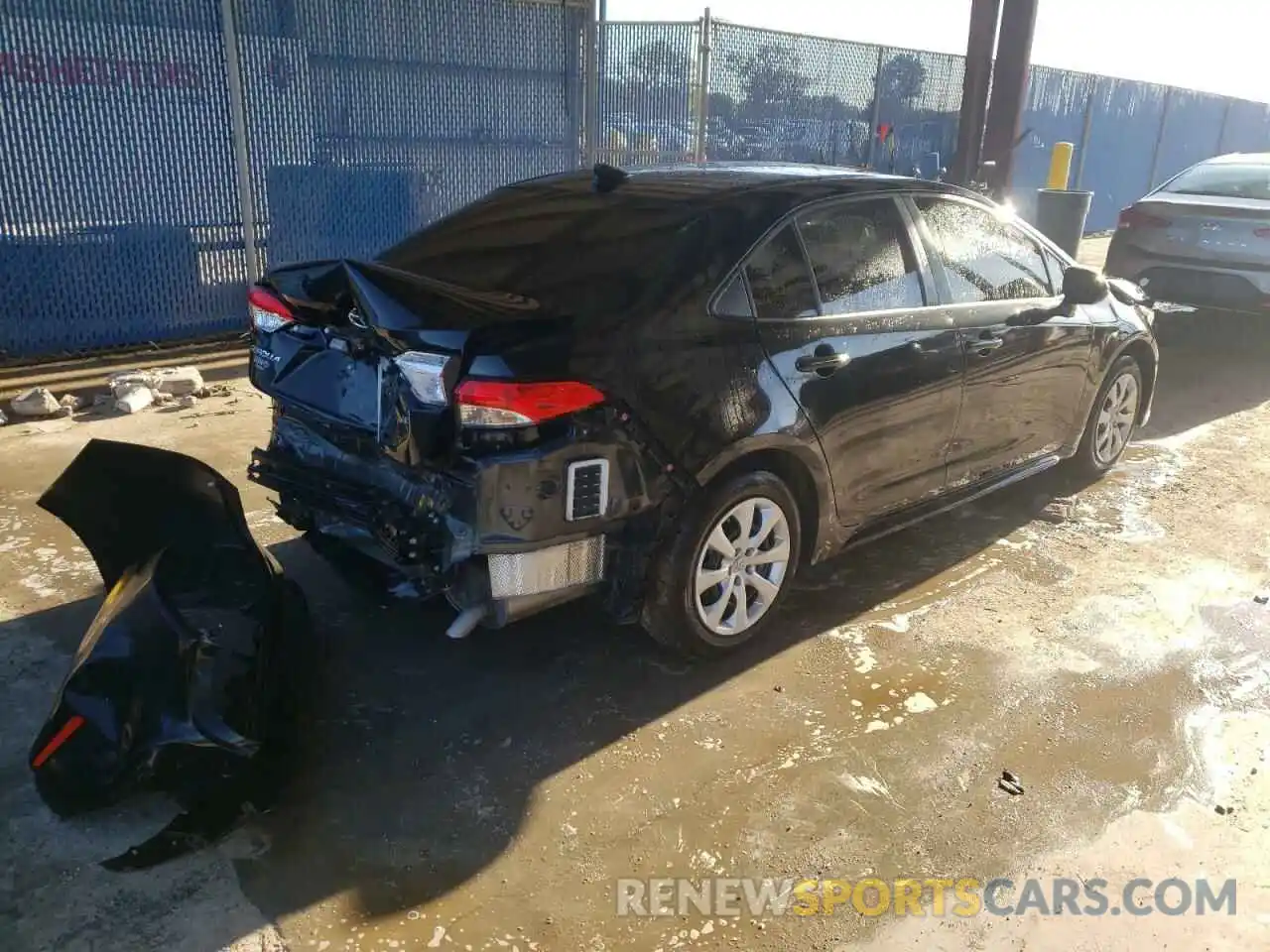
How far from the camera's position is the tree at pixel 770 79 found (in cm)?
1093

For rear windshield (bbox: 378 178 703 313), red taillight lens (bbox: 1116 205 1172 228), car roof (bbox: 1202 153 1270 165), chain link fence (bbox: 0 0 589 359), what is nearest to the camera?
rear windshield (bbox: 378 178 703 313)

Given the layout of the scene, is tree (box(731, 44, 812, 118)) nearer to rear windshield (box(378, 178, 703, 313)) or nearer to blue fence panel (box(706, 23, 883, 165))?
blue fence panel (box(706, 23, 883, 165))

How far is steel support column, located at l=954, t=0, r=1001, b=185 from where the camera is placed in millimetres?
10312

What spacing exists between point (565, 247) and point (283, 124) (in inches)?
222

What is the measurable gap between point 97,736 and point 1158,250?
890 cm

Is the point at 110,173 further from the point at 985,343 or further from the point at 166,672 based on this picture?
the point at 985,343

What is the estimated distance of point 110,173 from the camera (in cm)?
734

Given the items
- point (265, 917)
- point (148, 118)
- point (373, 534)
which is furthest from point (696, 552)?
point (148, 118)

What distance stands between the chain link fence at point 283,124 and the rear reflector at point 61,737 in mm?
5587

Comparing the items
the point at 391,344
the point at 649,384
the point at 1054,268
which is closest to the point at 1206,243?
the point at 1054,268

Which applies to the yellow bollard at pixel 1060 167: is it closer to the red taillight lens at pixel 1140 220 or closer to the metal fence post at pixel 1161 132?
the red taillight lens at pixel 1140 220

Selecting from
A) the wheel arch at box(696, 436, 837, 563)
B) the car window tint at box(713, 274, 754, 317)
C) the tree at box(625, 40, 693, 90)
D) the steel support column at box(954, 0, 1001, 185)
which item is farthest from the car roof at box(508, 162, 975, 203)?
the steel support column at box(954, 0, 1001, 185)

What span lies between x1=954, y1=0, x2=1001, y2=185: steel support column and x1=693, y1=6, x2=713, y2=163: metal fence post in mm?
2705

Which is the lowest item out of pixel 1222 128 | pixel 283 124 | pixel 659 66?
pixel 283 124
